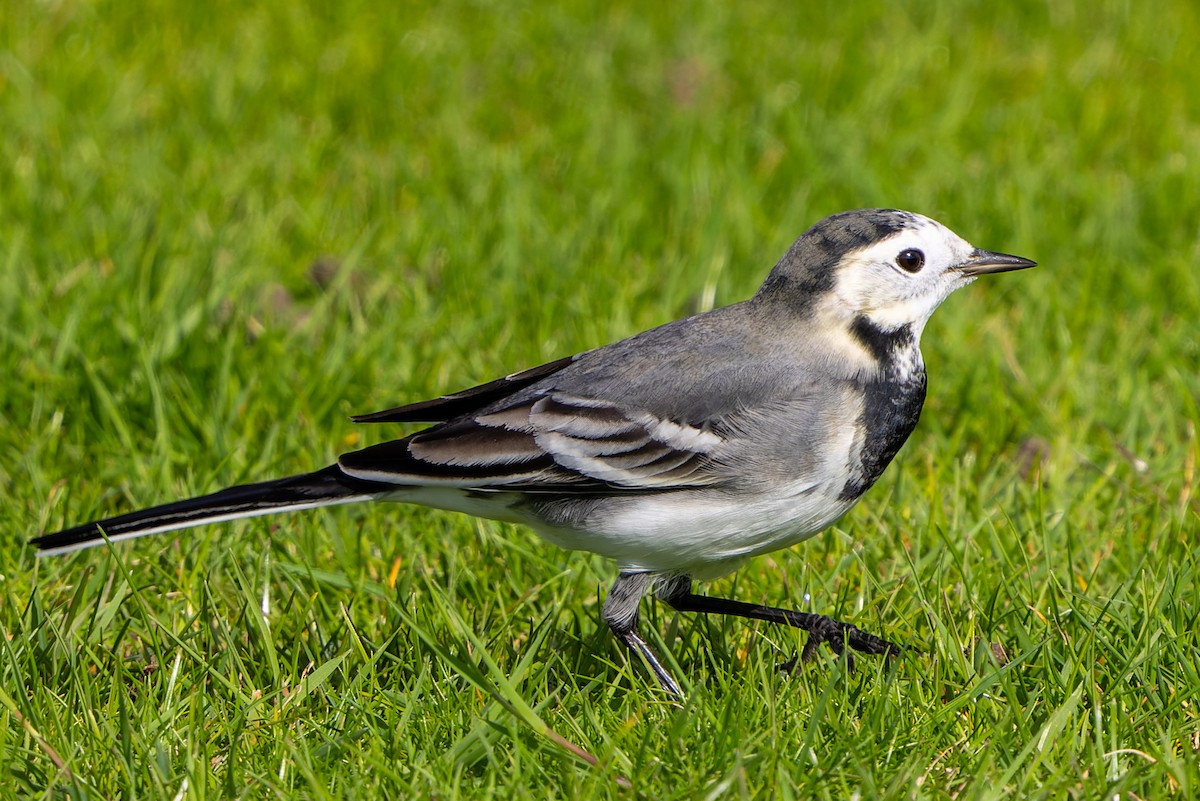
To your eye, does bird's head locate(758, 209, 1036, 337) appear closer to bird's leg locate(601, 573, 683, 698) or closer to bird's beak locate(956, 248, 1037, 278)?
bird's beak locate(956, 248, 1037, 278)

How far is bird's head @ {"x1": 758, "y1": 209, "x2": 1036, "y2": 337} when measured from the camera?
423cm

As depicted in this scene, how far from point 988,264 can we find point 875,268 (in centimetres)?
40

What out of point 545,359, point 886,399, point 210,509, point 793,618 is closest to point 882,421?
point 886,399

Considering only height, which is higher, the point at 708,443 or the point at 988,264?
the point at 988,264

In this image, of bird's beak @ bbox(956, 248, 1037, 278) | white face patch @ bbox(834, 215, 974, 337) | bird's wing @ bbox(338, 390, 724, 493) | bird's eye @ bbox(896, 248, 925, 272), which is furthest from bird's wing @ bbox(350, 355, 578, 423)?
bird's beak @ bbox(956, 248, 1037, 278)

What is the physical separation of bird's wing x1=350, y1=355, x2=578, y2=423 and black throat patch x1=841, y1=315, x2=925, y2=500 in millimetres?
907

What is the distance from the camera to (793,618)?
13.8 ft

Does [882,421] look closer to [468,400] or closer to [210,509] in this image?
[468,400]

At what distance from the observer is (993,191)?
7414 mm

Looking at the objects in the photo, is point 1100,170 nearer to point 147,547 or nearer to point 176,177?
point 176,177

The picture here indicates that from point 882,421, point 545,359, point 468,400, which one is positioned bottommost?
point 545,359

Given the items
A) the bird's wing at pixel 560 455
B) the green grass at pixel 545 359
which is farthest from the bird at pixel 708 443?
the green grass at pixel 545 359

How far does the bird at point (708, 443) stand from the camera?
402cm

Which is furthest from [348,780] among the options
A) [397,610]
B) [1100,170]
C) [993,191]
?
[1100,170]
